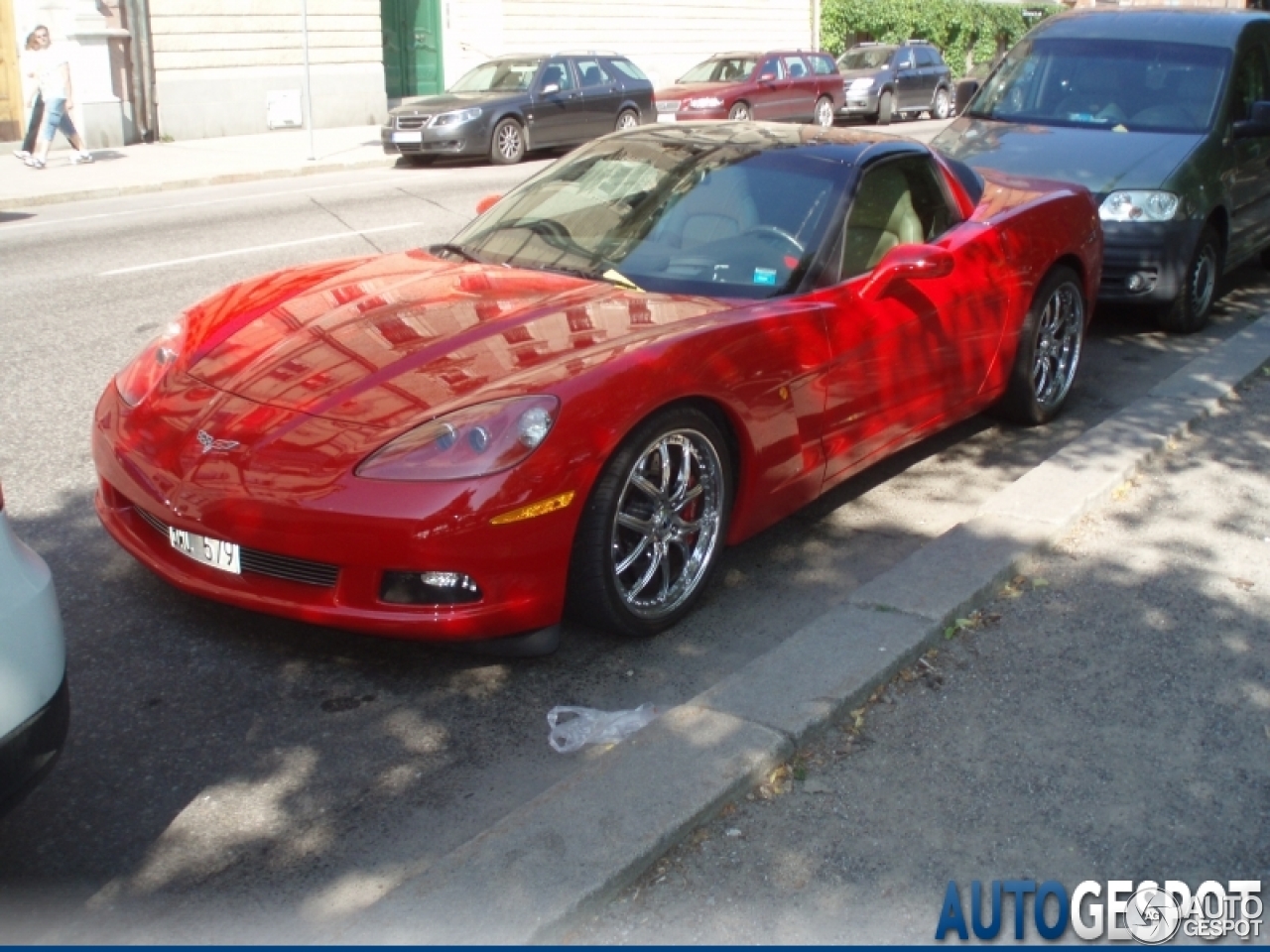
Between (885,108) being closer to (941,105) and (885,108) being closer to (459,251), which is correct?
(941,105)

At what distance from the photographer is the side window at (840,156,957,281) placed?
552 cm

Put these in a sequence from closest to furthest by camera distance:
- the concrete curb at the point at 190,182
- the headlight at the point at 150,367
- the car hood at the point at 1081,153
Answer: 1. the headlight at the point at 150,367
2. the car hood at the point at 1081,153
3. the concrete curb at the point at 190,182

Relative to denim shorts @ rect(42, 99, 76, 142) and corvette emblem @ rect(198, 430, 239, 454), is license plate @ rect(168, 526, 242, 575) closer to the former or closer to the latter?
corvette emblem @ rect(198, 430, 239, 454)

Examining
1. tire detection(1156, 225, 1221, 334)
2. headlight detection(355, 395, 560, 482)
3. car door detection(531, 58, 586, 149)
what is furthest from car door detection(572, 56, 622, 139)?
headlight detection(355, 395, 560, 482)

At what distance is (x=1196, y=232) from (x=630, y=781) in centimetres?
644

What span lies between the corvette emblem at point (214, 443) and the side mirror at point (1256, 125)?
724cm

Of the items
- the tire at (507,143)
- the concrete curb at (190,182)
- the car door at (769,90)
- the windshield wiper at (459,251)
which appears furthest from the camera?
the car door at (769,90)

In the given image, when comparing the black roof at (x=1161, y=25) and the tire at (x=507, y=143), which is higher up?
the black roof at (x=1161, y=25)

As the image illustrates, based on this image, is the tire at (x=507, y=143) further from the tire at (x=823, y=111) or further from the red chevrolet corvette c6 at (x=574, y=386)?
the red chevrolet corvette c6 at (x=574, y=386)

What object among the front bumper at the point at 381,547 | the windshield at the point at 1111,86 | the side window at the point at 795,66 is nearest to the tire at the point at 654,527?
the front bumper at the point at 381,547

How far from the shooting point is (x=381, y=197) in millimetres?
15758

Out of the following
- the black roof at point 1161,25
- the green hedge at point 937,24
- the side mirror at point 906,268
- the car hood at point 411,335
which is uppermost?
the green hedge at point 937,24

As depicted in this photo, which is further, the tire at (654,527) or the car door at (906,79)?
the car door at (906,79)

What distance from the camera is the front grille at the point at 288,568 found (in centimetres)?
405
